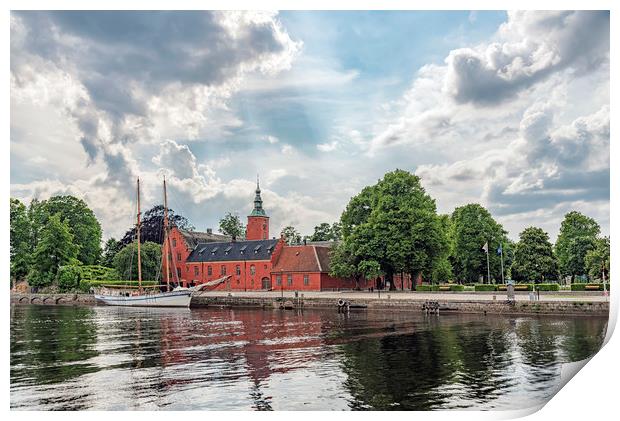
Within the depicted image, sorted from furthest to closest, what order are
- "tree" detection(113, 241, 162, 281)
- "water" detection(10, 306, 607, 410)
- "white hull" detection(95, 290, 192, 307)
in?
"tree" detection(113, 241, 162, 281)
"white hull" detection(95, 290, 192, 307)
"water" detection(10, 306, 607, 410)

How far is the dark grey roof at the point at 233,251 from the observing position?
2595 inches

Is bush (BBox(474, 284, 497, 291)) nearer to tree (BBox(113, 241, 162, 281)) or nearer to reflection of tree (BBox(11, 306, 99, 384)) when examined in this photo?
reflection of tree (BBox(11, 306, 99, 384))

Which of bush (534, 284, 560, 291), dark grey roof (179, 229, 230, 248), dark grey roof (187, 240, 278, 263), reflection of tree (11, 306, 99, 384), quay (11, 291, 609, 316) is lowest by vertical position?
reflection of tree (11, 306, 99, 384)

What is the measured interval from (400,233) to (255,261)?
20875mm

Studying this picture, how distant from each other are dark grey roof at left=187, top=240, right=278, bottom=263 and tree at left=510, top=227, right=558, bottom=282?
25.6 metres

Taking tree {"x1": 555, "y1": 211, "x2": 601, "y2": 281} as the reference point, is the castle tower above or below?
above

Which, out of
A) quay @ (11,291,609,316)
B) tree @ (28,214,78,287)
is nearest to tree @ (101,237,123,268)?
tree @ (28,214,78,287)

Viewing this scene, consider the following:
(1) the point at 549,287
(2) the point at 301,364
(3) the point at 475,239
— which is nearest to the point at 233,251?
(3) the point at 475,239

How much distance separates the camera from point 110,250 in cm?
8038

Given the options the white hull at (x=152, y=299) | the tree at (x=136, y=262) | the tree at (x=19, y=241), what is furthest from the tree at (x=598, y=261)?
the tree at (x=19, y=241)

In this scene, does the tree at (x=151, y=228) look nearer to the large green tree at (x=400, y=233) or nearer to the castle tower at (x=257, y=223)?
the castle tower at (x=257, y=223)

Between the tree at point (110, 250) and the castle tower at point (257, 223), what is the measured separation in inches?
685

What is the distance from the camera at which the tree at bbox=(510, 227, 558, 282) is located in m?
58.1

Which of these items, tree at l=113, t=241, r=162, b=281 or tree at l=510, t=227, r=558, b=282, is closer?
tree at l=510, t=227, r=558, b=282
